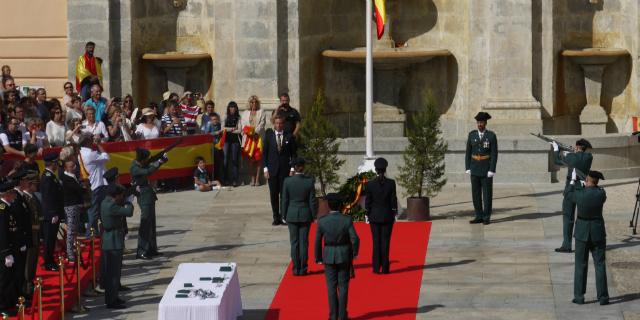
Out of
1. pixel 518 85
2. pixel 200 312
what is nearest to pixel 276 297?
pixel 200 312

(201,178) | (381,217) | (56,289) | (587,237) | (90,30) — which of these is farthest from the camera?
(90,30)

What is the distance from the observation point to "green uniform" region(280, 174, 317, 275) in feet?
76.7

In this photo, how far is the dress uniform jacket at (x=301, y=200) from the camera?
925 inches

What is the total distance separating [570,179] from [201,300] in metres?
8.07

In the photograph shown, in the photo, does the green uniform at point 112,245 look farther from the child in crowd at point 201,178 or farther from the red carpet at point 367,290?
the child in crowd at point 201,178

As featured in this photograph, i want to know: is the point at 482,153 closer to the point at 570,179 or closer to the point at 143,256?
the point at 570,179

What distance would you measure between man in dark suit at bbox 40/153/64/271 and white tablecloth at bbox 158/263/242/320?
9.91 feet

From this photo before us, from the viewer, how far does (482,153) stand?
27516 mm

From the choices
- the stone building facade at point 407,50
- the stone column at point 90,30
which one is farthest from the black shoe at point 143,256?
the stone column at point 90,30

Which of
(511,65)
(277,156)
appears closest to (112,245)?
(277,156)

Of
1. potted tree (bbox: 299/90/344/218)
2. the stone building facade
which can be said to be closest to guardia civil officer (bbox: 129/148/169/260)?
potted tree (bbox: 299/90/344/218)

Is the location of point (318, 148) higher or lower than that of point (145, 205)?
higher

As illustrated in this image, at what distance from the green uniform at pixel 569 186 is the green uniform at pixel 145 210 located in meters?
6.07

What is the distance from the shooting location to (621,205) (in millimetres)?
29234
